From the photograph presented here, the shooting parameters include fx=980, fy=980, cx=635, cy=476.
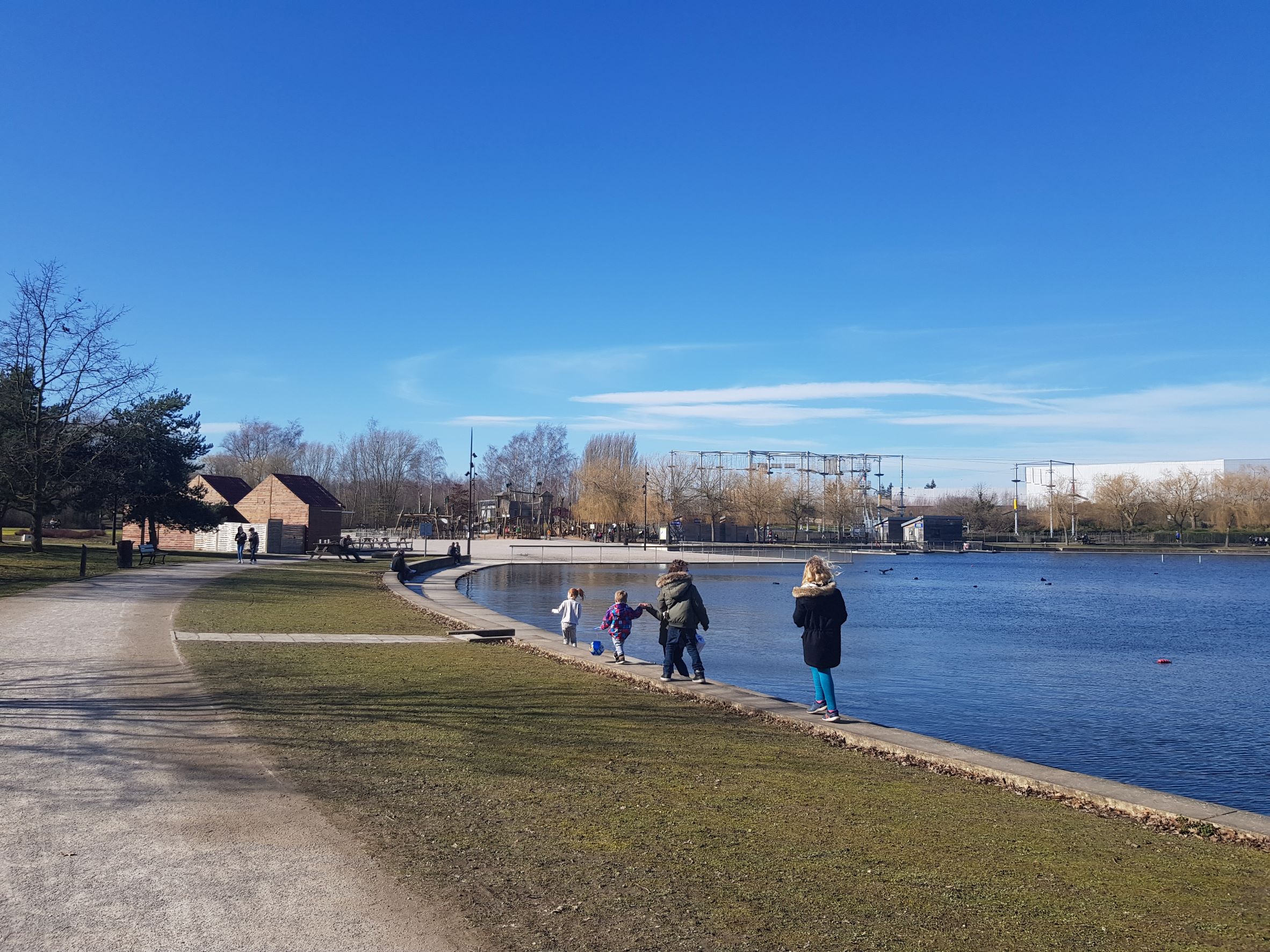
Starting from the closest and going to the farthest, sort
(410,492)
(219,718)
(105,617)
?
(219,718) < (105,617) < (410,492)

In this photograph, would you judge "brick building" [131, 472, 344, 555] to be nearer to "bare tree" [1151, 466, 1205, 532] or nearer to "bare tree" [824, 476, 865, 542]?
"bare tree" [824, 476, 865, 542]

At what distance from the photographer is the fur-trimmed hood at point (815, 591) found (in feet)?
35.5

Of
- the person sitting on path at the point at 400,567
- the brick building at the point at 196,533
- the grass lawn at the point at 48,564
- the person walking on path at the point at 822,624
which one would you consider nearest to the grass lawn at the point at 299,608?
the person sitting on path at the point at 400,567

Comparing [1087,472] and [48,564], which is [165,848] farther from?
[1087,472]

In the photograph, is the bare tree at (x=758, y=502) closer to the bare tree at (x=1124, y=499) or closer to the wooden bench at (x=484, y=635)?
the bare tree at (x=1124, y=499)

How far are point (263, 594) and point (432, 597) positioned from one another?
5312mm

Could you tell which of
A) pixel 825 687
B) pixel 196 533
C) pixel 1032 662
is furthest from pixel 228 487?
pixel 825 687

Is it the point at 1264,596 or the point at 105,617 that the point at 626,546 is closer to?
the point at 1264,596

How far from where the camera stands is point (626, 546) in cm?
8338

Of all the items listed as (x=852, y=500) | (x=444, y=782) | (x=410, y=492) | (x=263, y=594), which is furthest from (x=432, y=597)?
(x=410, y=492)

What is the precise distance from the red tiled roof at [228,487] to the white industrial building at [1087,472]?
113 metres

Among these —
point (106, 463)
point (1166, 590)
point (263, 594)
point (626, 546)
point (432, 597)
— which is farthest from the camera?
point (626, 546)

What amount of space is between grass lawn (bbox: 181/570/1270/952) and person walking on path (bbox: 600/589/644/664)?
447 cm

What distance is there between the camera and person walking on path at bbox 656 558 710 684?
1366 cm
